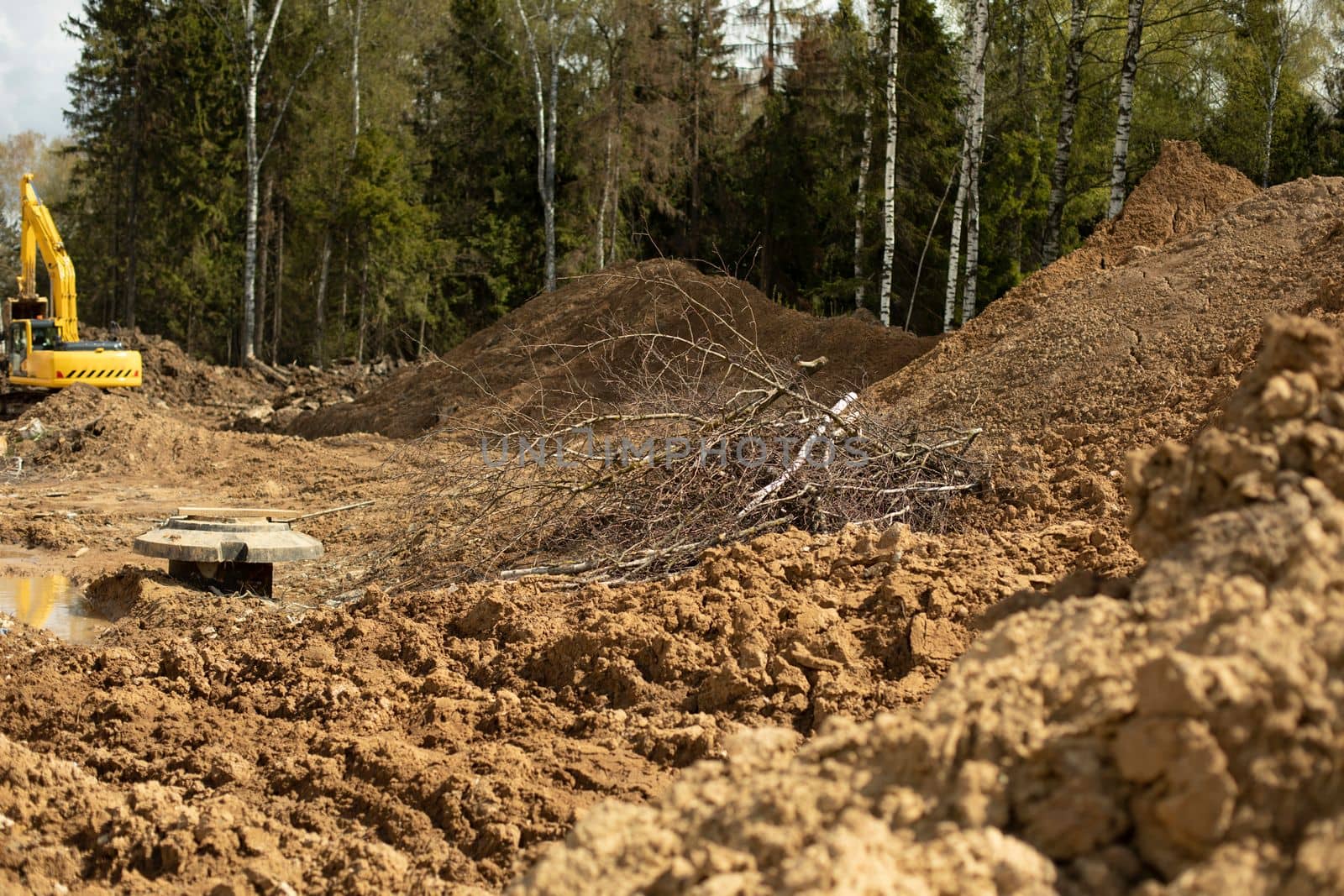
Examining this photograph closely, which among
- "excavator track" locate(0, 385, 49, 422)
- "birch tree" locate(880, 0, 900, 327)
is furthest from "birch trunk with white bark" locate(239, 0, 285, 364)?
"birch tree" locate(880, 0, 900, 327)

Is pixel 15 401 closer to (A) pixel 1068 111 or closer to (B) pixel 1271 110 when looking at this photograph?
(A) pixel 1068 111

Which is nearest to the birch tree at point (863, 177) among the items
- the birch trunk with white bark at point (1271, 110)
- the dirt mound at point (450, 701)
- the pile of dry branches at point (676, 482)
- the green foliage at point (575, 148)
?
the green foliage at point (575, 148)

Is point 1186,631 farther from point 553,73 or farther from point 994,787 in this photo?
point 553,73

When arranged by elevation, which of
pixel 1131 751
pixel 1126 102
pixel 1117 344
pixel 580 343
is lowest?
pixel 1131 751

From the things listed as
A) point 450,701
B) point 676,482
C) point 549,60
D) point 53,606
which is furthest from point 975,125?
point 549,60

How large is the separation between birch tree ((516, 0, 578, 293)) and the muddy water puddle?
61.9ft

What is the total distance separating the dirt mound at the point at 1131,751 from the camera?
205cm

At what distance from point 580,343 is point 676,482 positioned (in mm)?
10080

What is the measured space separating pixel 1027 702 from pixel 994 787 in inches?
9.2

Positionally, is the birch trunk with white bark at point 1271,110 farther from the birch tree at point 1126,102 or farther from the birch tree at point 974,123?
the birch tree at point 1126,102

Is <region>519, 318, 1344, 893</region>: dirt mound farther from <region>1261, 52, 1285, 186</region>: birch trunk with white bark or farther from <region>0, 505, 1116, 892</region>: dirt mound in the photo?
<region>1261, 52, 1285, 186</region>: birch trunk with white bark

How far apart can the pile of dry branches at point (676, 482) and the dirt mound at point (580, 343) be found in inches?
279

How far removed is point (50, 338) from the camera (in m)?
19.1

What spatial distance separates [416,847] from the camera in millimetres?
3812
